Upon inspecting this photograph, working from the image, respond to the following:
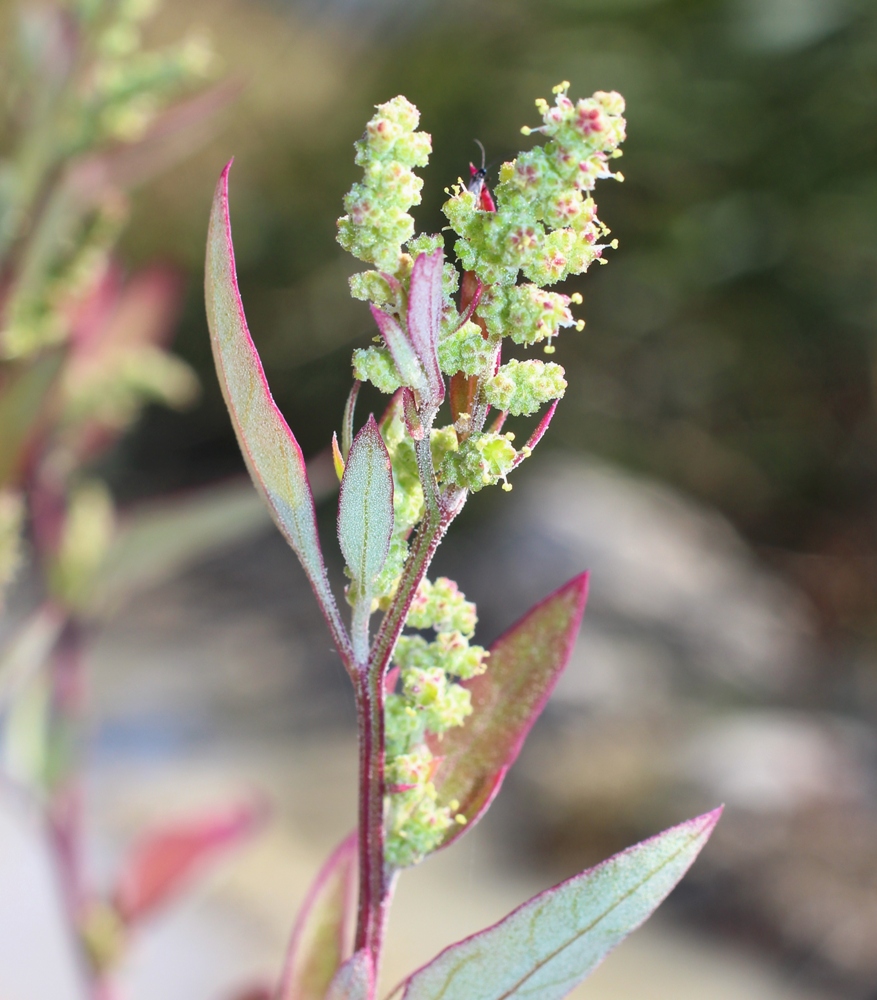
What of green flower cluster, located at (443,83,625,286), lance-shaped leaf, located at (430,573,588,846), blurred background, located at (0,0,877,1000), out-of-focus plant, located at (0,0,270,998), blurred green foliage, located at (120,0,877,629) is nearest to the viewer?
green flower cluster, located at (443,83,625,286)

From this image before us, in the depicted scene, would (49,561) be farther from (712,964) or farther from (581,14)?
(581,14)

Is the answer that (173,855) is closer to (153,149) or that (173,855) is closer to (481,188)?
(153,149)

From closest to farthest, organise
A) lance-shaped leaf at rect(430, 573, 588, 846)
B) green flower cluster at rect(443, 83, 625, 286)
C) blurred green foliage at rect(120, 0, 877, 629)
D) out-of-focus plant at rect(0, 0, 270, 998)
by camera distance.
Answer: green flower cluster at rect(443, 83, 625, 286)
lance-shaped leaf at rect(430, 573, 588, 846)
out-of-focus plant at rect(0, 0, 270, 998)
blurred green foliage at rect(120, 0, 877, 629)

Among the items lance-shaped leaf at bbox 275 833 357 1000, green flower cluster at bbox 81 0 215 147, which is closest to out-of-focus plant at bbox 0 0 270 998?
green flower cluster at bbox 81 0 215 147

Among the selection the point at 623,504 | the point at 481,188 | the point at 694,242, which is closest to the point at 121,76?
the point at 481,188

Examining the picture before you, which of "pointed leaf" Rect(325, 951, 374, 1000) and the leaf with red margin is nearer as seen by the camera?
"pointed leaf" Rect(325, 951, 374, 1000)

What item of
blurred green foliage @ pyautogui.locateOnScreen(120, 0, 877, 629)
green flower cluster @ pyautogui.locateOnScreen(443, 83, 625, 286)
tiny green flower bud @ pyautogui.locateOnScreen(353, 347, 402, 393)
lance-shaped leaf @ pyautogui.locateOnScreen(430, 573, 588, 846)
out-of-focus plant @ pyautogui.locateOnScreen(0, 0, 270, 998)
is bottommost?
lance-shaped leaf @ pyautogui.locateOnScreen(430, 573, 588, 846)

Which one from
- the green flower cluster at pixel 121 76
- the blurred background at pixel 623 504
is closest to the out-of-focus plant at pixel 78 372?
the green flower cluster at pixel 121 76

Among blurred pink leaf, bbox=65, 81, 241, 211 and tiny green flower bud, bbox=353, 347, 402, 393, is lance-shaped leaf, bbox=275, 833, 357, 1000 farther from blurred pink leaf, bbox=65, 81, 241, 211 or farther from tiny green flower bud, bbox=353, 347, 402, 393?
blurred pink leaf, bbox=65, 81, 241, 211
